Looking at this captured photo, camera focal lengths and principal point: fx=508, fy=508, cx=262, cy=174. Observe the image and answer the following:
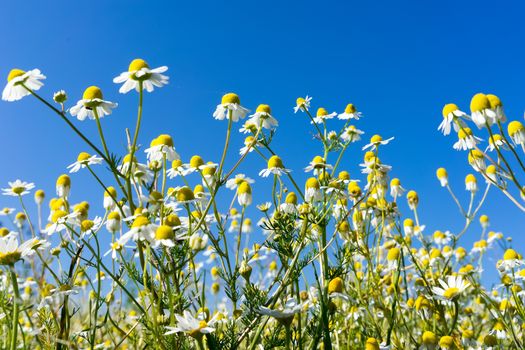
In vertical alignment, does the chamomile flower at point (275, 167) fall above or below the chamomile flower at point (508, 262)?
above

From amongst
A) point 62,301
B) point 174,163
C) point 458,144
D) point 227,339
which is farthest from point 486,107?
point 62,301

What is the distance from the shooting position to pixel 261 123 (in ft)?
9.84

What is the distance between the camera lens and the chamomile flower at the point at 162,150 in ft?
9.02

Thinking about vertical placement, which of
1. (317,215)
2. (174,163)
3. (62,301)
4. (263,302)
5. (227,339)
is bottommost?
(227,339)

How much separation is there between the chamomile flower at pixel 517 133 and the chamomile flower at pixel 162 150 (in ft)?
5.79

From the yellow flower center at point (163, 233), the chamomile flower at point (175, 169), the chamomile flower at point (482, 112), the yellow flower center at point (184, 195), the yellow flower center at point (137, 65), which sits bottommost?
the yellow flower center at point (163, 233)

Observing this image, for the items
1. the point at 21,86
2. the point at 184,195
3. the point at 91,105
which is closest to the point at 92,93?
the point at 91,105

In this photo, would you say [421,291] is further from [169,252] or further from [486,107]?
[169,252]

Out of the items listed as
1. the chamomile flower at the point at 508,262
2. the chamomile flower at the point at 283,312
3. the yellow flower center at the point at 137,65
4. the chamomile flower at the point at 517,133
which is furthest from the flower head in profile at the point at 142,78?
the chamomile flower at the point at 508,262

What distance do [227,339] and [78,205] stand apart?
1.31 m

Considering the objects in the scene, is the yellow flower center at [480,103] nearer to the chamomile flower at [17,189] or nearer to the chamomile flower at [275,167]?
the chamomile flower at [275,167]

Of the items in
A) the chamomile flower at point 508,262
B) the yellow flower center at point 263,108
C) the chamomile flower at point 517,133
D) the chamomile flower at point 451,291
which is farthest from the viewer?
the chamomile flower at point 508,262

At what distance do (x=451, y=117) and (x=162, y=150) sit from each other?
1.52 meters

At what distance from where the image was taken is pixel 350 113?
3770 millimetres
